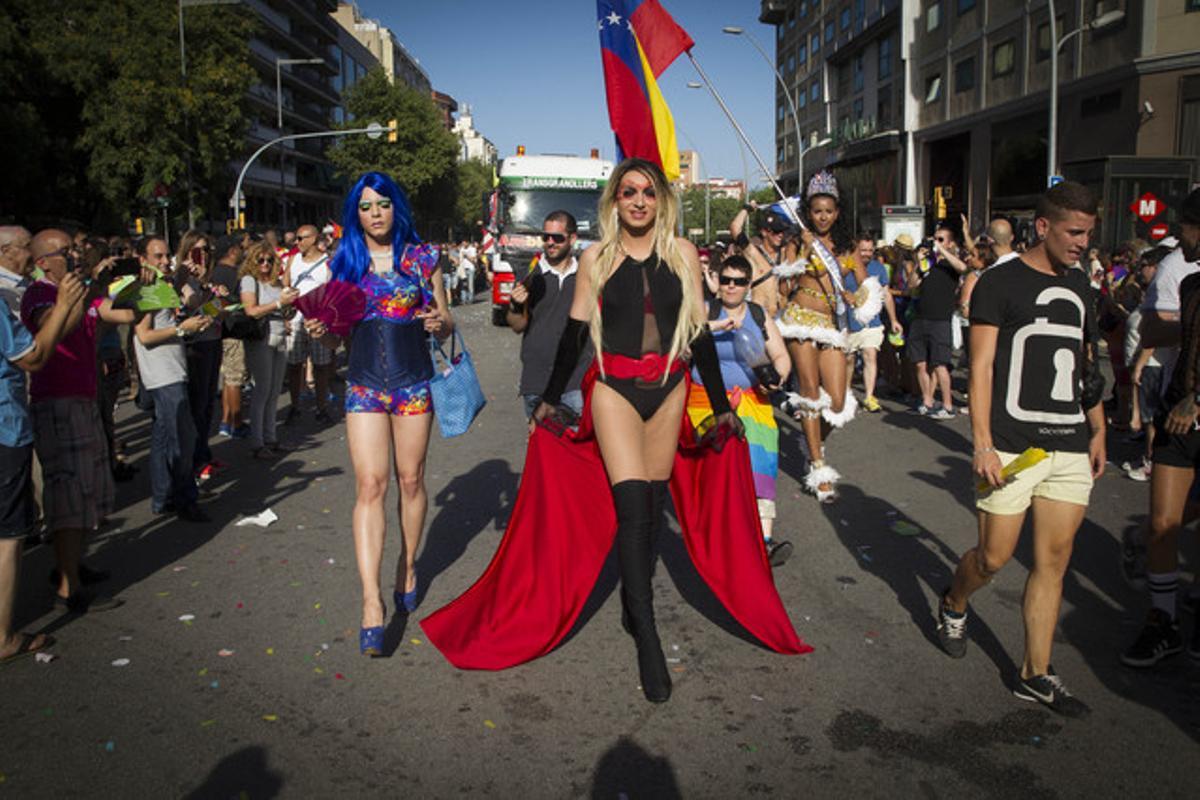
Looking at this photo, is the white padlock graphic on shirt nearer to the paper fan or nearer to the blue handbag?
the blue handbag

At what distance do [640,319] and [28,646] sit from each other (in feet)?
10.5

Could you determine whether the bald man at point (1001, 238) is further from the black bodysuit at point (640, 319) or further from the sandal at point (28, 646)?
the sandal at point (28, 646)

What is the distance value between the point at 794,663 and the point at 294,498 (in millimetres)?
4575

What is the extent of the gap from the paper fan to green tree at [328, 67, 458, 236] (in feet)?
193

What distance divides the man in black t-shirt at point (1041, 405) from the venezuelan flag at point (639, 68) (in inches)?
110

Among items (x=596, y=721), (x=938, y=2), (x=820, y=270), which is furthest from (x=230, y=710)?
(x=938, y=2)

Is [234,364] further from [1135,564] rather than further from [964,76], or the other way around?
[964,76]

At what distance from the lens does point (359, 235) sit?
15.1ft

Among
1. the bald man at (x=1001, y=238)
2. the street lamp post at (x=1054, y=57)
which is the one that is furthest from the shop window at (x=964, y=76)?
the bald man at (x=1001, y=238)

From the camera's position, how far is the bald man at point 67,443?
4949 mm

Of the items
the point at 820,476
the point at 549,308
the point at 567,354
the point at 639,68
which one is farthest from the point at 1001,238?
the point at 567,354

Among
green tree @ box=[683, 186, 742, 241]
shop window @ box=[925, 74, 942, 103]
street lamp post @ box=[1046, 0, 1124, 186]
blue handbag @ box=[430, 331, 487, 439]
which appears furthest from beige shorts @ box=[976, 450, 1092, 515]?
green tree @ box=[683, 186, 742, 241]

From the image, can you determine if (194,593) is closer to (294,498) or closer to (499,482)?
(294,498)

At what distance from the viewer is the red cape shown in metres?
4.38
